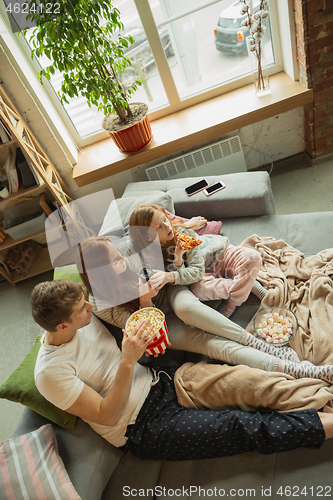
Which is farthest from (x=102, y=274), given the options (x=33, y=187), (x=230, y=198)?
(x=33, y=187)

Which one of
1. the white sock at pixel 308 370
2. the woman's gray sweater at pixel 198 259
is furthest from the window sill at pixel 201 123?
the white sock at pixel 308 370

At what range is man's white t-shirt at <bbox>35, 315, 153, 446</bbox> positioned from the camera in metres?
1.11

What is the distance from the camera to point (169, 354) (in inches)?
59.8

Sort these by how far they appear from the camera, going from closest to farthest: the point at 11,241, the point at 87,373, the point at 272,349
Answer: the point at 87,373 → the point at 272,349 → the point at 11,241

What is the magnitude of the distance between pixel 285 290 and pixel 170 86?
1760mm

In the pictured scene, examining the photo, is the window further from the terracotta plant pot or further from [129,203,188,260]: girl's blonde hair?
[129,203,188,260]: girl's blonde hair

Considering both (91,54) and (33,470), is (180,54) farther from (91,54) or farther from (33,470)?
(33,470)

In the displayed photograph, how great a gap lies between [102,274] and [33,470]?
69 cm

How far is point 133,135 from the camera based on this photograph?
2.29m

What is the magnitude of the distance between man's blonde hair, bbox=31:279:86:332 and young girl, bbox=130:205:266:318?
16.4 inches

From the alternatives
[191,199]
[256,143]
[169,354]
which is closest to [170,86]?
[256,143]

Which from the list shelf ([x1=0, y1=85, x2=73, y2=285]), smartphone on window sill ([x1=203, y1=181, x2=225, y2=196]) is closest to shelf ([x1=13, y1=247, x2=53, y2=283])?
shelf ([x1=0, y1=85, x2=73, y2=285])

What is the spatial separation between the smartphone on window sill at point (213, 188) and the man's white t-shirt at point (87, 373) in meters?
1.06

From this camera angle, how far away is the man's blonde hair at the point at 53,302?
1079 millimetres
